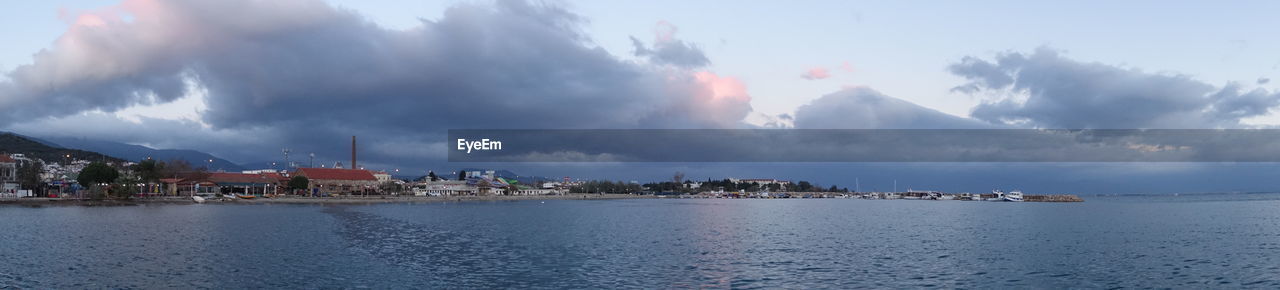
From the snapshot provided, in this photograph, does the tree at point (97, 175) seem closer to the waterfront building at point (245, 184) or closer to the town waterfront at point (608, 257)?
the waterfront building at point (245, 184)

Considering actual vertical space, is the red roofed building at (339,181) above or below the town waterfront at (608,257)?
above

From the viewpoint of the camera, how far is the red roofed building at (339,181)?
171 m

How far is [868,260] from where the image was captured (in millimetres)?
38500

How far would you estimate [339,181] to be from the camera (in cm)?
17925

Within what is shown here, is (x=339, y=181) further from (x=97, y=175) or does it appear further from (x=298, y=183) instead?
(x=97, y=175)

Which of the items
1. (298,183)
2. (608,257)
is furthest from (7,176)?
(608,257)

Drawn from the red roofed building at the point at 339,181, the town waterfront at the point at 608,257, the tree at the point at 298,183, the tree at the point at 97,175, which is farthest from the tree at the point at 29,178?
the town waterfront at the point at 608,257

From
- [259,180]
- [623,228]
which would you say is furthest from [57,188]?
[623,228]

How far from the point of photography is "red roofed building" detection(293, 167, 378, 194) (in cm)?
17125

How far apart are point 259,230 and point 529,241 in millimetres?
22700

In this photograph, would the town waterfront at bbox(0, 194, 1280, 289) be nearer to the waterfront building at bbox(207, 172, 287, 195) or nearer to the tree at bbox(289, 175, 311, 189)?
the tree at bbox(289, 175, 311, 189)

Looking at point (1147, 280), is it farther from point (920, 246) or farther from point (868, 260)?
point (920, 246)

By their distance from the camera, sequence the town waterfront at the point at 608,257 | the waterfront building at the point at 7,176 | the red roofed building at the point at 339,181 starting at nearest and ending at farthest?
1. the town waterfront at the point at 608,257
2. the waterfront building at the point at 7,176
3. the red roofed building at the point at 339,181

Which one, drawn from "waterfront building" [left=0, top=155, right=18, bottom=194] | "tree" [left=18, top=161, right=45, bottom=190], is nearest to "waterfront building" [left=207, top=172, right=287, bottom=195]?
"tree" [left=18, top=161, right=45, bottom=190]
